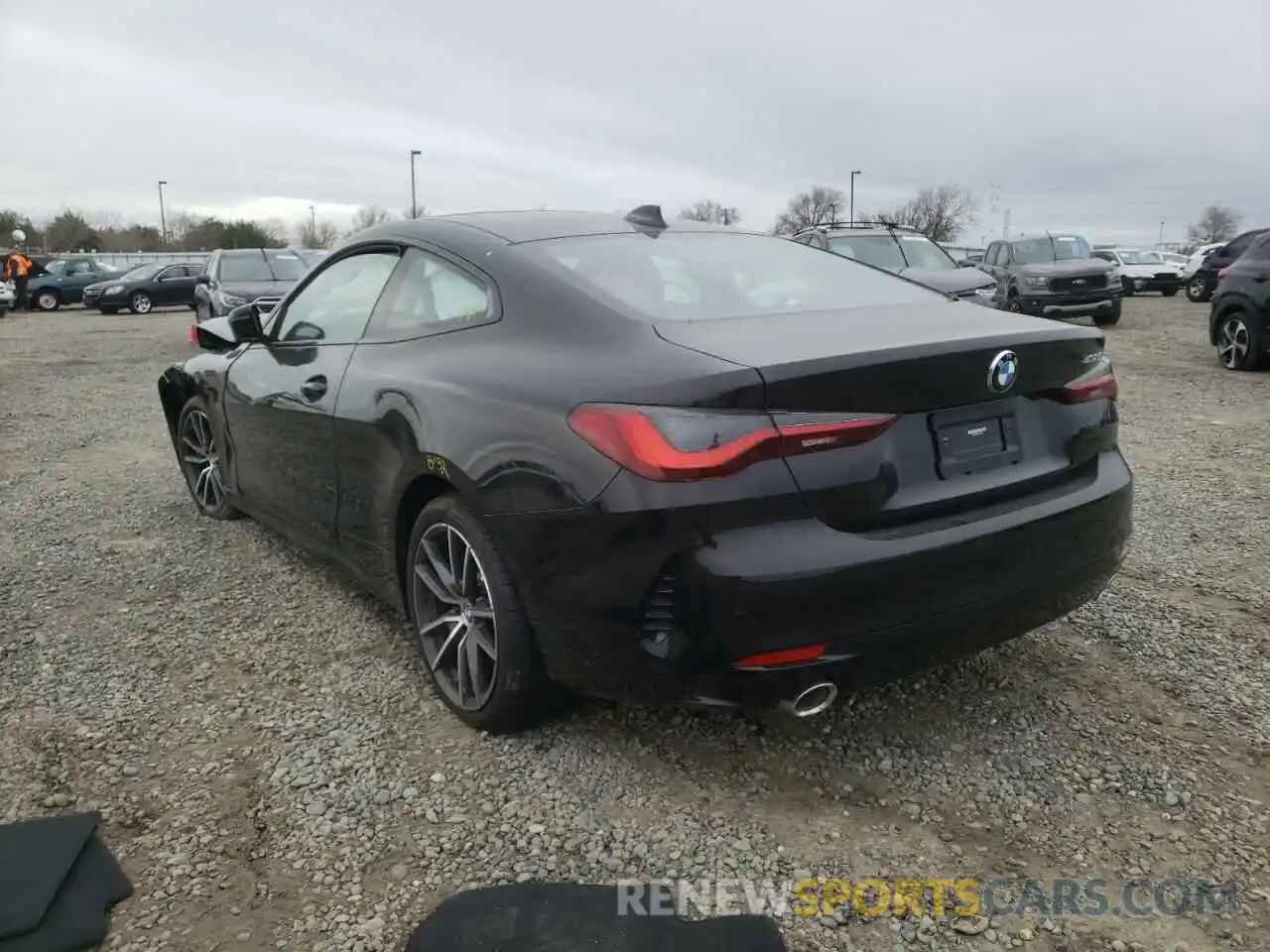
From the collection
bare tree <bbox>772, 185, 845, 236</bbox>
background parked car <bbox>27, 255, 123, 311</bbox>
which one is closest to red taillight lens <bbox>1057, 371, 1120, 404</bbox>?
background parked car <bbox>27, 255, 123, 311</bbox>

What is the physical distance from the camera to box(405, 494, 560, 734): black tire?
2.63m

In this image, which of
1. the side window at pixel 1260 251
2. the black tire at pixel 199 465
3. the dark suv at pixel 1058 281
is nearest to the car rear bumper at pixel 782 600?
the black tire at pixel 199 465

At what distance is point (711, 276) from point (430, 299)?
920 mm

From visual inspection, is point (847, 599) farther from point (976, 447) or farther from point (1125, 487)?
point (1125, 487)

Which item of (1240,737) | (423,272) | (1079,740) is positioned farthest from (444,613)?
(1240,737)

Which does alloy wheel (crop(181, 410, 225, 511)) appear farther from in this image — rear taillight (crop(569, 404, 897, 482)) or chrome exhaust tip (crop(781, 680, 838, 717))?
chrome exhaust tip (crop(781, 680, 838, 717))

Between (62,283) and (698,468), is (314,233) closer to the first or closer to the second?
(62,283)

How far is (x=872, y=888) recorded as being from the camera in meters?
2.23

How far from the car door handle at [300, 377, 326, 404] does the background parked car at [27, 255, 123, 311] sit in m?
30.1

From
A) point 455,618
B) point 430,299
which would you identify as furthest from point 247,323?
point 455,618

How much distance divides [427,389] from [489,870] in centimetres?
135

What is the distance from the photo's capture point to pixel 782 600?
2.20m

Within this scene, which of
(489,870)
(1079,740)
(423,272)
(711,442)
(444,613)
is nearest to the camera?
(711,442)

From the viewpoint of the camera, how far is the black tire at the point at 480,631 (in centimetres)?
263
